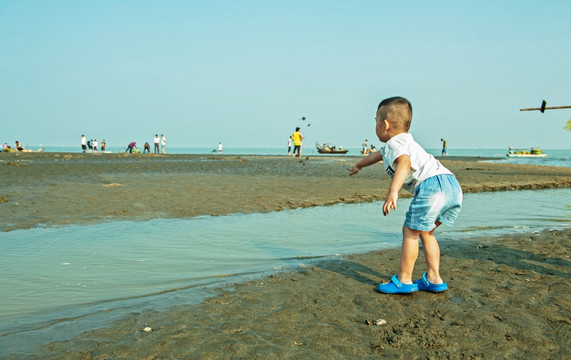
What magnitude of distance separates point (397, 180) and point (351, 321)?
1.20 metres

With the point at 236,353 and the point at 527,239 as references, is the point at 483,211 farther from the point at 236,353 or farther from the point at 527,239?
the point at 236,353

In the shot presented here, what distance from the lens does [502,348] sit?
2.76 metres

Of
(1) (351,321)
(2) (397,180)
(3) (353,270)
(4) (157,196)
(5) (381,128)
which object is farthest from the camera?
(4) (157,196)

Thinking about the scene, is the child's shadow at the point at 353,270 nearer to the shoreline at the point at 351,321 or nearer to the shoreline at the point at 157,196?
the shoreline at the point at 351,321

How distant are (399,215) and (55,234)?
19.4 feet

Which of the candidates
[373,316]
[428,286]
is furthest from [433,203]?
[373,316]

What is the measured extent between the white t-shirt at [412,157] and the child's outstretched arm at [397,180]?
48 millimetres

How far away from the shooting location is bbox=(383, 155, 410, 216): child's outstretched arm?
3701mm

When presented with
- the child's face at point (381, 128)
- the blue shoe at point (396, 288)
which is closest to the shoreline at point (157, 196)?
the child's face at point (381, 128)

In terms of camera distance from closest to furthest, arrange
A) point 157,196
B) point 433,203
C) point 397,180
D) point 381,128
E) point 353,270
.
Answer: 1. point 397,180
2. point 433,203
3. point 381,128
4. point 353,270
5. point 157,196

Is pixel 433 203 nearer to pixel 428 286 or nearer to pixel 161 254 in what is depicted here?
pixel 428 286

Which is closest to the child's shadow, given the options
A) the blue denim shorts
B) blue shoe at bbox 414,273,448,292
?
blue shoe at bbox 414,273,448,292

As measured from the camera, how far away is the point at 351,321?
10.5 feet

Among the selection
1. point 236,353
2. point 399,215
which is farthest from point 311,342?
point 399,215
